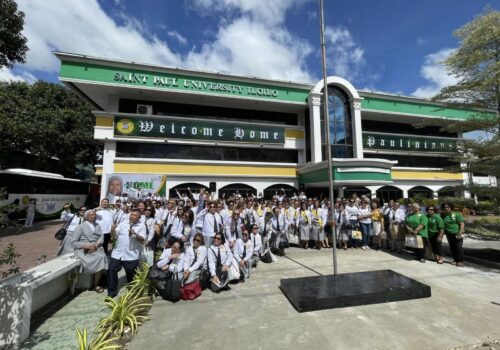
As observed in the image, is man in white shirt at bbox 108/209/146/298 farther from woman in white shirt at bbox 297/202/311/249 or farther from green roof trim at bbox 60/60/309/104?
green roof trim at bbox 60/60/309/104

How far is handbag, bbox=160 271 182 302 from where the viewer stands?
523 centimetres

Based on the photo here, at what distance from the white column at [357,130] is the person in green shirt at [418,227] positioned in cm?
1181

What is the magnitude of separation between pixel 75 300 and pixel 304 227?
24.8 ft

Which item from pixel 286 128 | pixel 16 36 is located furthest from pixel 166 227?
pixel 286 128

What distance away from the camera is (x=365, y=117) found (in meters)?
22.5

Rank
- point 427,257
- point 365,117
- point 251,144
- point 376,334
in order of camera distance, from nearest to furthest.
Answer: point 376,334
point 427,257
point 251,144
point 365,117

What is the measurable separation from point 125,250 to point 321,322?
420cm

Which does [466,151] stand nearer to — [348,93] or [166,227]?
[166,227]

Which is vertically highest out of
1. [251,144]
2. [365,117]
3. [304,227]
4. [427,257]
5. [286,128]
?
[365,117]

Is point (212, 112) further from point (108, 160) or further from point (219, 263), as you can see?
point (219, 263)

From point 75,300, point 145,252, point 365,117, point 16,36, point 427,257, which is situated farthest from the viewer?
point 365,117

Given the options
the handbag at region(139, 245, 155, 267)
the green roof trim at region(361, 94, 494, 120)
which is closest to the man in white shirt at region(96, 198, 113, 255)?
the handbag at region(139, 245, 155, 267)

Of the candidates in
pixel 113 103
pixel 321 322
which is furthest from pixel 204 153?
pixel 321 322

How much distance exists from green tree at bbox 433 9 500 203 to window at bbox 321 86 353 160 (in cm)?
1098
